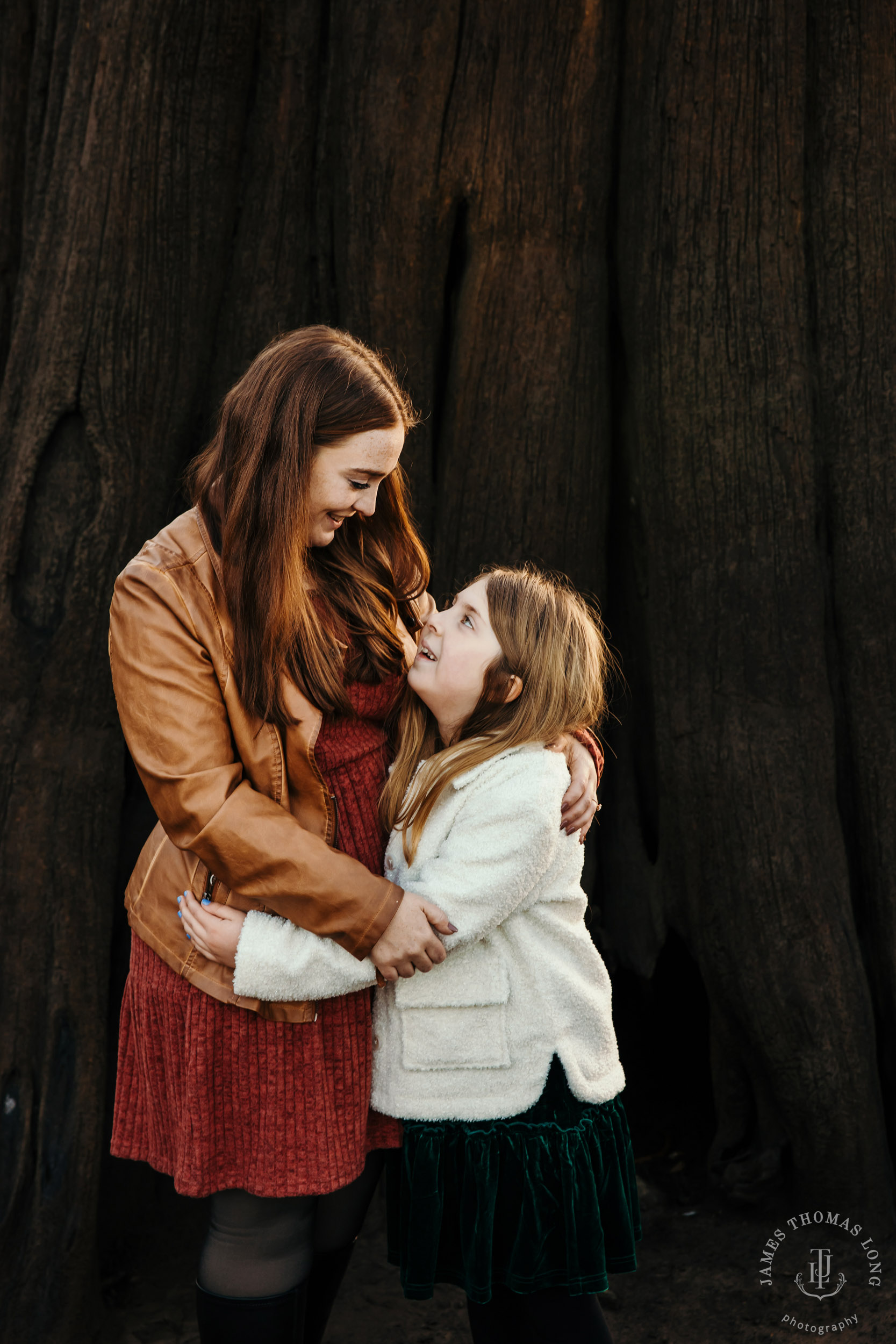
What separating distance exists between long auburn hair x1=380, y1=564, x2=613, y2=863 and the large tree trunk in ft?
2.97

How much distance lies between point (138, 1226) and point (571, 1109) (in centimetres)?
162

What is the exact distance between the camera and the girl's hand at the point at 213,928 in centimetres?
194

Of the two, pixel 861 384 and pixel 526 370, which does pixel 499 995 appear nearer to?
pixel 526 370

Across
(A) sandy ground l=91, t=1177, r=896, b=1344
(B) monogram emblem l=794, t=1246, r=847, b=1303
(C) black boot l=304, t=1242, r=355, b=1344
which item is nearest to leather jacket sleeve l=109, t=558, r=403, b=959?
(C) black boot l=304, t=1242, r=355, b=1344

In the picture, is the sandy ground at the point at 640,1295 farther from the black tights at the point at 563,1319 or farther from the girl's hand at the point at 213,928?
the girl's hand at the point at 213,928

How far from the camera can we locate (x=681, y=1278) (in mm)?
2945

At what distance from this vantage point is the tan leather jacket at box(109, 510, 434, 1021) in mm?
1889

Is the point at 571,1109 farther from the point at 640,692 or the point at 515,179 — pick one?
the point at 515,179

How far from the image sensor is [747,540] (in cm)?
292

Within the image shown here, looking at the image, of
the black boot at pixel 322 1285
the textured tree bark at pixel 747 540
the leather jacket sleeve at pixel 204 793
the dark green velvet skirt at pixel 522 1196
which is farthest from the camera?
the textured tree bark at pixel 747 540

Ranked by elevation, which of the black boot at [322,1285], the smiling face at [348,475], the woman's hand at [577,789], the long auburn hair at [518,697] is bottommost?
the black boot at [322,1285]

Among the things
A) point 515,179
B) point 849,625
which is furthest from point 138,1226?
point 515,179

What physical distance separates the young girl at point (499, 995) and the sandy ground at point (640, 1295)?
0.90 m

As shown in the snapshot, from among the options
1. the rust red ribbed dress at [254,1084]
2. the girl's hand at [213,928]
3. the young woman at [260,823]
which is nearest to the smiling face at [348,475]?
the young woman at [260,823]
